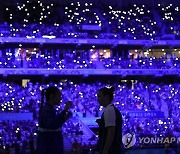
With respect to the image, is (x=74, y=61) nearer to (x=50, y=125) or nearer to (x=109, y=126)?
(x=50, y=125)

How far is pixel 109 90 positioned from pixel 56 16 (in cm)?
3682

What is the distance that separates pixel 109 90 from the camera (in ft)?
24.3

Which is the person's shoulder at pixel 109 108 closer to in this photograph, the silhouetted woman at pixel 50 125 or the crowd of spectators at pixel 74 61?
the silhouetted woman at pixel 50 125

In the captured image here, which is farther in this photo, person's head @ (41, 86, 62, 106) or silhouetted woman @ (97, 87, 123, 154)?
person's head @ (41, 86, 62, 106)

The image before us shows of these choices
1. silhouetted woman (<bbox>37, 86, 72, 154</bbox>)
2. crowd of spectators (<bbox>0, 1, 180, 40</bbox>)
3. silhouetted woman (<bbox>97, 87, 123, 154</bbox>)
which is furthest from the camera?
crowd of spectators (<bbox>0, 1, 180, 40</bbox>)

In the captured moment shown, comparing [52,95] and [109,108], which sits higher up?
[52,95]

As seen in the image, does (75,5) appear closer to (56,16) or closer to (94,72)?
(56,16)

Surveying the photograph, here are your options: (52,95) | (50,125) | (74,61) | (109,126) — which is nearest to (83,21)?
(74,61)

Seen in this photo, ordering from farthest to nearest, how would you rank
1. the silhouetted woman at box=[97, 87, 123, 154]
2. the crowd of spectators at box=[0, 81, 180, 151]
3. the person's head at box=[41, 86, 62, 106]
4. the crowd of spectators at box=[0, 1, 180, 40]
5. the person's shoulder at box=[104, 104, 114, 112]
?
1. the crowd of spectators at box=[0, 1, 180, 40]
2. the crowd of spectators at box=[0, 81, 180, 151]
3. the person's head at box=[41, 86, 62, 106]
4. the person's shoulder at box=[104, 104, 114, 112]
5. the silhouetted woman at box=[97, 87, 123, 154]

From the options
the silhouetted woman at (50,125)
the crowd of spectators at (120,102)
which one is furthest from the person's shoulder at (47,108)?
the crowd of spectators at (120,102)

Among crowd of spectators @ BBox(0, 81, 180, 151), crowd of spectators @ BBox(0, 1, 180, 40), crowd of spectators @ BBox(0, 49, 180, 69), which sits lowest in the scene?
crowd of spectators @ BBox(0, 81, 180, 151)

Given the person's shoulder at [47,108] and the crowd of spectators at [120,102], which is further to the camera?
the crowd of spectators at [120,102]

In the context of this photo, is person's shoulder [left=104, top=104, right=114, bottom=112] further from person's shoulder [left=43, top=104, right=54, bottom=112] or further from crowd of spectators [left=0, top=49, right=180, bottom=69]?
crowd of spectators [left=0, top=49, right=180, bottom=69]

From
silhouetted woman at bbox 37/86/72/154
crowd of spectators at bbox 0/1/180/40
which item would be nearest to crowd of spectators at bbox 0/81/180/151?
crowd of spectators at bbox 0/1/180/40
